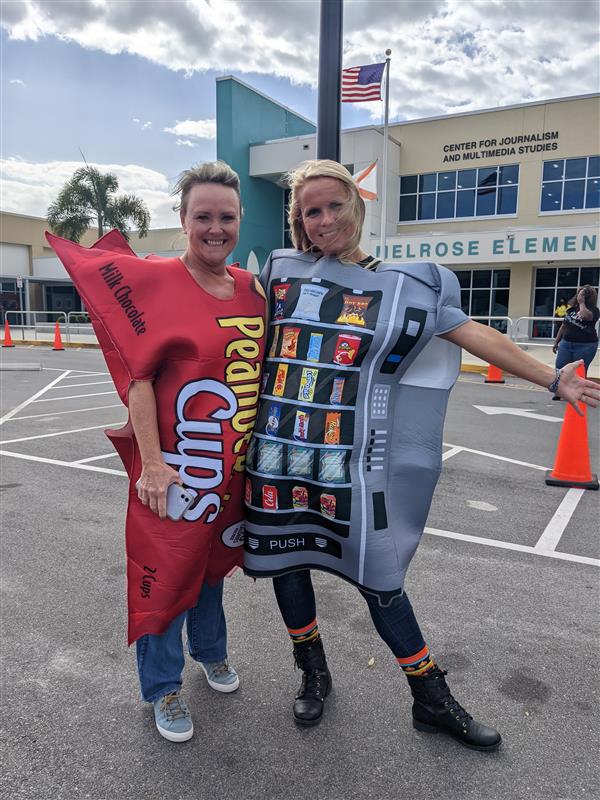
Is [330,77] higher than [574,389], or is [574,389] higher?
[330,77]

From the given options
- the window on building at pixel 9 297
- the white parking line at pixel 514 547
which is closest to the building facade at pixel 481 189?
the white parking line at pixel 514 547

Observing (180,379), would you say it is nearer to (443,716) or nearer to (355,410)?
(355,410)

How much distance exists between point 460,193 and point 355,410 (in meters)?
26.3

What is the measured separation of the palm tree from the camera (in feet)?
110

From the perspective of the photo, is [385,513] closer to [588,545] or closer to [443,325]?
[443,325]

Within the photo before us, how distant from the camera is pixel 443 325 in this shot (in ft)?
6.78

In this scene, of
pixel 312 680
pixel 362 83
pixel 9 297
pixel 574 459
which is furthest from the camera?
pixel 9 297

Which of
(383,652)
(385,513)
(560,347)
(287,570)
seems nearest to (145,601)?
(287,570)

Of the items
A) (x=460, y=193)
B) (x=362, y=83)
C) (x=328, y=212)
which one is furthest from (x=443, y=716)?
(x=460, y=193)

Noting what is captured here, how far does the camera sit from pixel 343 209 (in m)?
2.05

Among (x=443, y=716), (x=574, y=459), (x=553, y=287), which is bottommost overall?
(x=443, y=716)

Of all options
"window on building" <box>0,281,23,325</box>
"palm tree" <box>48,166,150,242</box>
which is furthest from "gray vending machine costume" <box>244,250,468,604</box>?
"window on building" <box>0,281,23,325</box>

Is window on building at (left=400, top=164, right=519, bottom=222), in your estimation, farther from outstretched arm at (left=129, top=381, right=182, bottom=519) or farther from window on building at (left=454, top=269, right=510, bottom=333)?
outstretched arm at (left=129, top=381, right=182, bottom=519)

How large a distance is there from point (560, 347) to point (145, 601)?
29.0 ft
